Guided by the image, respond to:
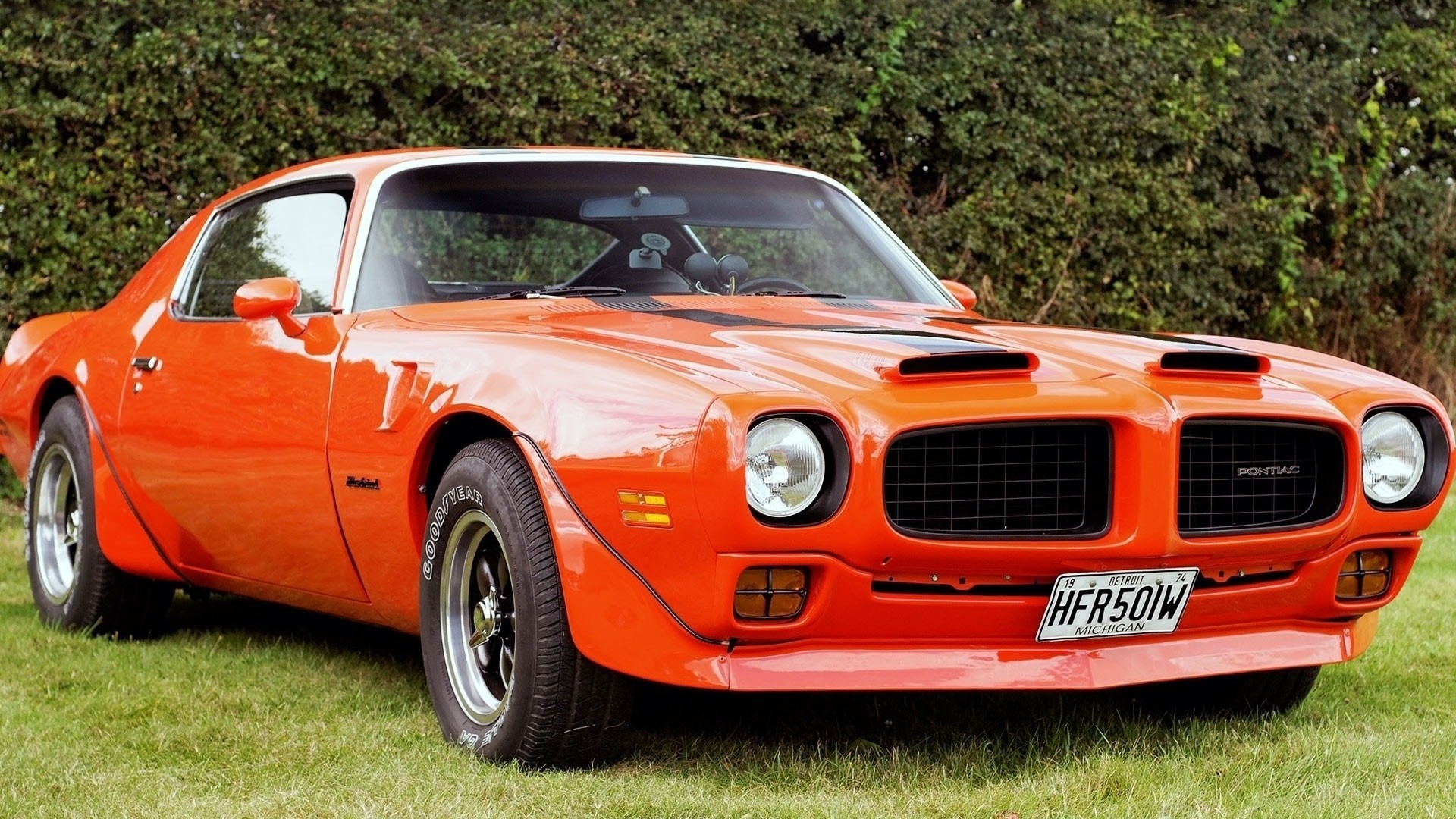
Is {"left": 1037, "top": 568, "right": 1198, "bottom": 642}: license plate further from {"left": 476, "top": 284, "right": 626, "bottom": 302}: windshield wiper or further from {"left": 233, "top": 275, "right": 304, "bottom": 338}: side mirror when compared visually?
{"left": 233, "top": 275, "right": 304, "bottom": 338}: side mirror

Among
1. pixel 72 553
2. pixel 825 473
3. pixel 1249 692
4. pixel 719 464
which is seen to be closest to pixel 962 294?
pixel 1249 692

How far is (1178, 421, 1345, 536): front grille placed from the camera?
138 inches

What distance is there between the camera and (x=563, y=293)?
4.45 meters

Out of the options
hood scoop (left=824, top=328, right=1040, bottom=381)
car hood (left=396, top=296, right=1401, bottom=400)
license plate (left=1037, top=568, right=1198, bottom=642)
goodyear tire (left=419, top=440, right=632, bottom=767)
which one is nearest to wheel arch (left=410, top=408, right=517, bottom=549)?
goodyear tire (left=419, top=440, right=632, bottom=767)

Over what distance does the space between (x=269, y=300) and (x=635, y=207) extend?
1016mm

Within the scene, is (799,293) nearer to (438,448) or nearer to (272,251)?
(438,448)

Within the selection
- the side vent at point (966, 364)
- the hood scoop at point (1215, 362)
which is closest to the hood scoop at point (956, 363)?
the side vent at point (966, 364)

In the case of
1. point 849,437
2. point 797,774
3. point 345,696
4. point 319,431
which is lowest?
point 345,696

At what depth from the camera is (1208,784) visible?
3387mm

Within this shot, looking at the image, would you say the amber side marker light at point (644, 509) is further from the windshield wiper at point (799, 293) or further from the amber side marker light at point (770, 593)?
the windshield wiper at point (799, 293)

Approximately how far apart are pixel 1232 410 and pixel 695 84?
Answer: 20.5 feet

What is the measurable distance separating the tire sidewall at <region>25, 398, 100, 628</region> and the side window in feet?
1.97

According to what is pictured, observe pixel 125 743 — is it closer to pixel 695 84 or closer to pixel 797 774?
pixel 797 774

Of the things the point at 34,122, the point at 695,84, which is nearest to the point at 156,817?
the point at 34,122
